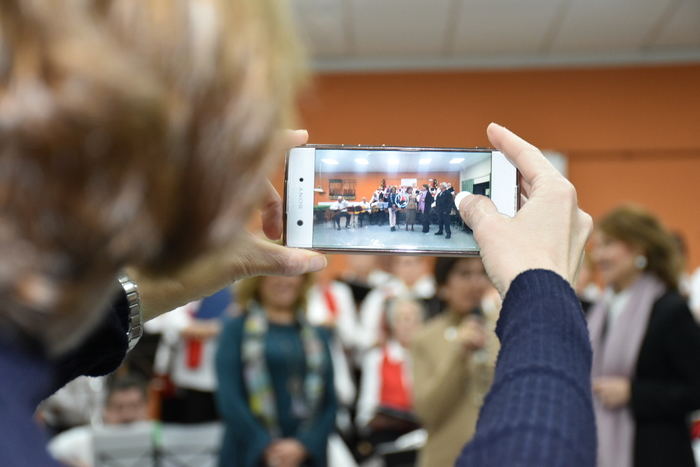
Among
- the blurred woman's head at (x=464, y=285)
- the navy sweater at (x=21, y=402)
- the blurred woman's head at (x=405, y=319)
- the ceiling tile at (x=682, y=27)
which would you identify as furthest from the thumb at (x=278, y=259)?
the ceiling tile at (x=682, y=27)

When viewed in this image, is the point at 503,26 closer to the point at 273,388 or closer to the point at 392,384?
the point at 392,384

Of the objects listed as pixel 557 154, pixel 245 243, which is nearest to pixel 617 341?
pixel 245 243

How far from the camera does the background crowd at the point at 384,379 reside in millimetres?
2010

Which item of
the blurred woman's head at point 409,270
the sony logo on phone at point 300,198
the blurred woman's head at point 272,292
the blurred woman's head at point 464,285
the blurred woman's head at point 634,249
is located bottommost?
the blurred woman's head at point 409,270

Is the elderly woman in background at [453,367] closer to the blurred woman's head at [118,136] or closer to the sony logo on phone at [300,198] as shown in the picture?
the sony logo on phone at [300,198]

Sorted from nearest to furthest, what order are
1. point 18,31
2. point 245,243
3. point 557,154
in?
point 18,31, point 245,243, point 557,154

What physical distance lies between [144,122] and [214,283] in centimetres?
49

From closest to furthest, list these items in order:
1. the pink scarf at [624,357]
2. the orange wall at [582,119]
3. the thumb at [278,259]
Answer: the thumb at [278,259] → the pink scarf at [624,357] → the orange wall at [582,119]

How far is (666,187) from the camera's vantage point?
534 centimetres

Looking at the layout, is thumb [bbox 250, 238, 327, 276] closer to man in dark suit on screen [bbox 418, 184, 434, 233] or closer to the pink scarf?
man in dark suit on screen [bbox 418, 184, 434, 233]

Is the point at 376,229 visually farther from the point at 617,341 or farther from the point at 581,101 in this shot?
the point at 581,101

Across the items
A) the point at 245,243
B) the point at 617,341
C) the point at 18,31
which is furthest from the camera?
the point at 617,341

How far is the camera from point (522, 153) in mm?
706

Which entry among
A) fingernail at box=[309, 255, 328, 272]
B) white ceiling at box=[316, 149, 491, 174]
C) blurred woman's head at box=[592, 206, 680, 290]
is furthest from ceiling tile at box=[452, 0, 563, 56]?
fingernail at box=[309, 255, 328, 272]
